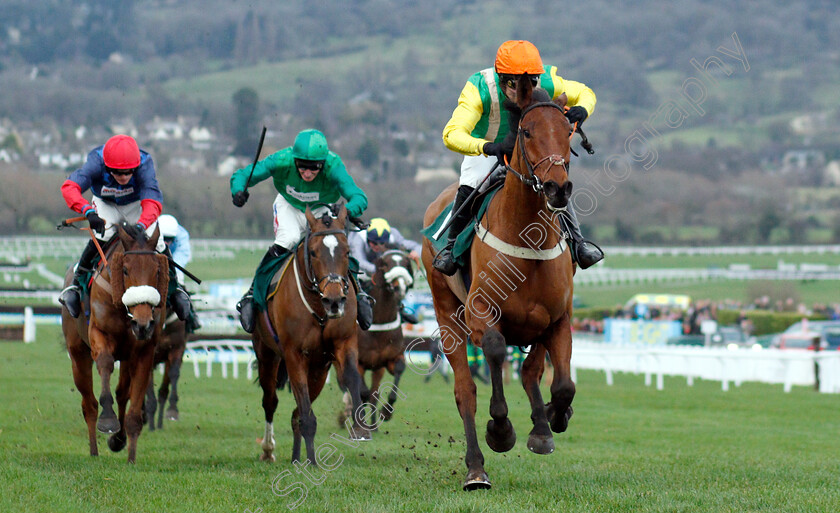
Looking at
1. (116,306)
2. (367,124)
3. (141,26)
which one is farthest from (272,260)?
(141,26)

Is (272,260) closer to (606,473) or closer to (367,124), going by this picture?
(606,473)

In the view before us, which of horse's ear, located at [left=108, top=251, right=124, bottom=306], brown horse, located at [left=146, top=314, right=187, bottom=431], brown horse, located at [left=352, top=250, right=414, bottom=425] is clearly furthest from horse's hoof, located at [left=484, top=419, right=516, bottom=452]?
brown horse, located at [left=352, top=250, right=414, bottom=425]

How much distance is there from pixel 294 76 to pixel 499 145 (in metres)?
131

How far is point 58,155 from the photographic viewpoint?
47844 mm

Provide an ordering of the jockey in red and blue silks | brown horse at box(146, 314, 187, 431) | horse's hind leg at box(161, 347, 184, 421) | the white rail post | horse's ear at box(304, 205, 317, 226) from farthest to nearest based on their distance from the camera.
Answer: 1. the white rail post
2. horse's hind leg at box(161, 347, 184, 421)
3. brown horse at box(146, 314, 187, 431)
4. the jockey in red and blue silks
5. horse's ear at box(304, 205, 317, 226)

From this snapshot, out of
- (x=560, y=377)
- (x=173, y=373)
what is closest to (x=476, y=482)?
(x=560, y=377)

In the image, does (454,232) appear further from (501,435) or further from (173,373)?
(173,373)

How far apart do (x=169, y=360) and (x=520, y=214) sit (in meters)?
6.28

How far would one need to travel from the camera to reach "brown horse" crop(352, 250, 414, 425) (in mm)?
11938

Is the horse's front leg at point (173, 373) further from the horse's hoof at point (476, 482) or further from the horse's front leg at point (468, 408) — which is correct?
the horse's hoof at point (476, 482)

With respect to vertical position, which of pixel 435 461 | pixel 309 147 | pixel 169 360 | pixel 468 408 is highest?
pixel 309 147

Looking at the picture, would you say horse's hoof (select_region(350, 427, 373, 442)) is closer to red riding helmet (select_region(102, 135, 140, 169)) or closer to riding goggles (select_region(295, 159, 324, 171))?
riding goggles (select_region(295, 159, 324, 171))

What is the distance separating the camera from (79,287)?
360 inches

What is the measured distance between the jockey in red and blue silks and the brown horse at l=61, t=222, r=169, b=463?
0.23 meters
